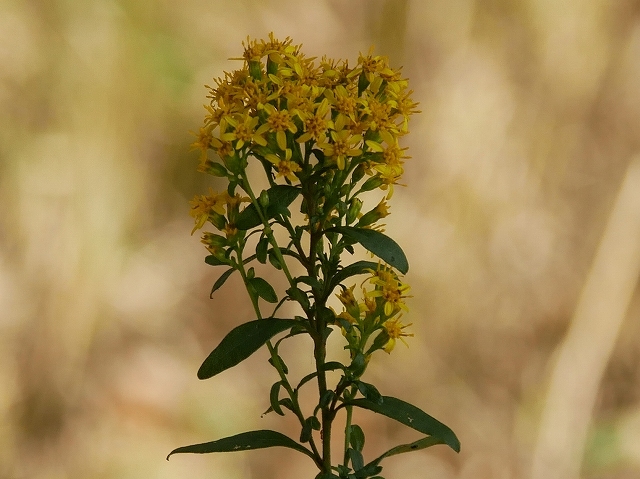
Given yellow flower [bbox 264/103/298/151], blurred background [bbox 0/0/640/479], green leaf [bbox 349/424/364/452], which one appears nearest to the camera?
yellow flower [bbox 264/103/298/151]

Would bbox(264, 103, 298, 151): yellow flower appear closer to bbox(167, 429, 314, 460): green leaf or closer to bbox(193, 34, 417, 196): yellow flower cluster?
bbox(193, 34, 417, 196): yellow flower cluster

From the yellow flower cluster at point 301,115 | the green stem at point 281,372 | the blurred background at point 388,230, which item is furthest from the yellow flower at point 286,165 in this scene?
the blurred background at point 388,230

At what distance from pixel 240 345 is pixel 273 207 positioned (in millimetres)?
156

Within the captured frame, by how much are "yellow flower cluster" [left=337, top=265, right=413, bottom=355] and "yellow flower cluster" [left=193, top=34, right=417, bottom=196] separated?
5.0 inches

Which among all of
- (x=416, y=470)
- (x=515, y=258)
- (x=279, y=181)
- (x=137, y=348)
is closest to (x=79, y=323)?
(x=137, y=348)

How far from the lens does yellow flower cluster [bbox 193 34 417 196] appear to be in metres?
0.71

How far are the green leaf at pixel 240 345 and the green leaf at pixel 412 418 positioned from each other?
0.12 m

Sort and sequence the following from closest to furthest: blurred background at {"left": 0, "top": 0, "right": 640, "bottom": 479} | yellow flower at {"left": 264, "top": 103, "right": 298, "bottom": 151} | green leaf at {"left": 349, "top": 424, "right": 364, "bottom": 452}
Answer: yellow flower at {"left": 264, "top": 103, "right": 298, "bottom": 151}
green leaf at {"left": 349, "top": 424, "right": 364, "bottom": 452}
blurred background at {"left": 0, "top": 0, "right": 640, "bottom": 479}

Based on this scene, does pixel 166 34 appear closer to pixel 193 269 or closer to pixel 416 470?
pixel 193 269

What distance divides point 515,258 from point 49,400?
2.58ft

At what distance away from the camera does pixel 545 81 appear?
3.64ft

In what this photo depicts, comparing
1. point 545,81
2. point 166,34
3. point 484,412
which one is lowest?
point 484,412

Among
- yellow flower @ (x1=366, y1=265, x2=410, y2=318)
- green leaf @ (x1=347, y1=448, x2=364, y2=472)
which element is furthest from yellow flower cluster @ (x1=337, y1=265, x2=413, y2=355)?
green leaf @ (x1=347, y1=448, x2=364, y2=472)

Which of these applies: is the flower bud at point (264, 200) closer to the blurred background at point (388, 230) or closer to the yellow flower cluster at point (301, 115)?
the yellow flower cluster at point (301, 115)
